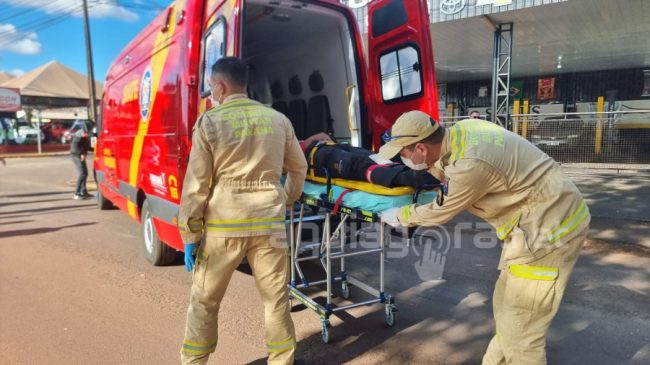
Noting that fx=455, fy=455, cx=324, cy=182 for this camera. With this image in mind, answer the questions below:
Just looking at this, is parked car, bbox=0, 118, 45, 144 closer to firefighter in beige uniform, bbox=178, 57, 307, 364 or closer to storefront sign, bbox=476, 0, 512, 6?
storefront sign, bbox=476, 0, 512, 6

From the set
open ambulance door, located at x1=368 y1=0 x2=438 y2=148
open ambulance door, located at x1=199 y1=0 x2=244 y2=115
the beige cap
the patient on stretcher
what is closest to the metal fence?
open ambulance door, located at x1=368 y1=0 x2=438 y2=148

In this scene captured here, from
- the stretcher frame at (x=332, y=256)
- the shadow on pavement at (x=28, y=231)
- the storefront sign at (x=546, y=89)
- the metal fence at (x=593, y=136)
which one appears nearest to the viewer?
the stretcher frame at (x=332, y=256)

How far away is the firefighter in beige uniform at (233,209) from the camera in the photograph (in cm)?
243

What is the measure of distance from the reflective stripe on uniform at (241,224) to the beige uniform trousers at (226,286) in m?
0.06

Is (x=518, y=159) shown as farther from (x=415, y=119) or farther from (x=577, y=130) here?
(x=577, y=130)

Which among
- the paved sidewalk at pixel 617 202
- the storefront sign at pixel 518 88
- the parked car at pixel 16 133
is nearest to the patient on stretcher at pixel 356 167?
the paved sidewalk at pixel 617 202

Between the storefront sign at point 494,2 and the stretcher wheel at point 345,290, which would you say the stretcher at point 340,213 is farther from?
the storefront sign at point 494,2

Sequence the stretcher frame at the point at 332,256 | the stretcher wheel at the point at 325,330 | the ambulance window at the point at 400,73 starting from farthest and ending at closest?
the ambulance window at the point at 400,73 < the stretcher wheel at the point at 325,330 < the stretcher frame at the point at 332,256

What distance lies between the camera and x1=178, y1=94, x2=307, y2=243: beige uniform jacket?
7.91 feet

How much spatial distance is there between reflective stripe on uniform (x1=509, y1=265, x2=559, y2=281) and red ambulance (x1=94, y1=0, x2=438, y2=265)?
2.24 meters

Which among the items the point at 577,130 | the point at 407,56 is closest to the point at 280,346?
the point at 407,56

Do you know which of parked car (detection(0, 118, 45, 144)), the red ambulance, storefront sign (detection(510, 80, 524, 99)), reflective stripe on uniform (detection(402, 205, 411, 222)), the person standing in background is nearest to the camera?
reflective stripe on uniform (detection(402, 205, 411, 222))

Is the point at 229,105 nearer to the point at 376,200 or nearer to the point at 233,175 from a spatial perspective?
the point at 233,175

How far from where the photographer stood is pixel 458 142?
216 cm
